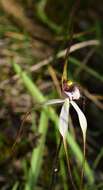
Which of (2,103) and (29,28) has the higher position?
(29,28)

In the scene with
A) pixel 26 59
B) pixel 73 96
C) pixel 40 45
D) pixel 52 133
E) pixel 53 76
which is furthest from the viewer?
pixel 40 45

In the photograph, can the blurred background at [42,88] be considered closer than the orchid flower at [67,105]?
No

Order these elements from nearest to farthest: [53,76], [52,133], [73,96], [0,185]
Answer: [73,96], [0,185], [52,133], [53,76]

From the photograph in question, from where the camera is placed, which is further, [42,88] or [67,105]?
[42,88]

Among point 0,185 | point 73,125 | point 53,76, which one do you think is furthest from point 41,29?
point 0,185

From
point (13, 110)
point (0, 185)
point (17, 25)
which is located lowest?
point (0, 185)

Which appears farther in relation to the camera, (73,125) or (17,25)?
(17,25)

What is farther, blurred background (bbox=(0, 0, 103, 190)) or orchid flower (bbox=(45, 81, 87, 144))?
blurred background (bbox=(0, 0, 103, 190))

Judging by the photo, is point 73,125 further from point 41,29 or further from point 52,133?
point 41,29
